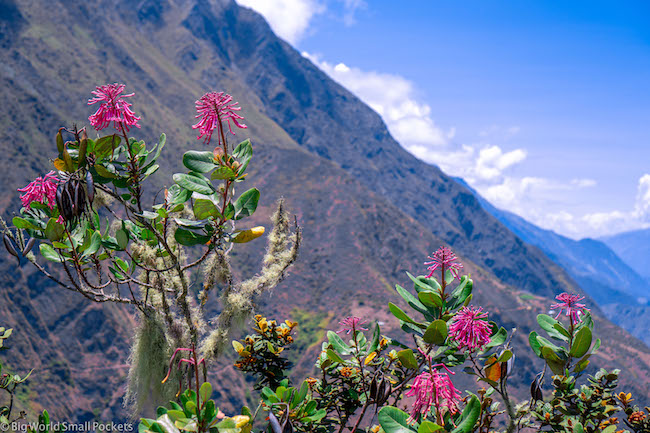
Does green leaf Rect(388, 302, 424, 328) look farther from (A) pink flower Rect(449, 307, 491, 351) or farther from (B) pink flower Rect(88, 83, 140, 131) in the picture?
(B) pink flower Rect(88, 83, 140, 131)

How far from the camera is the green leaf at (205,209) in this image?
1782 mm

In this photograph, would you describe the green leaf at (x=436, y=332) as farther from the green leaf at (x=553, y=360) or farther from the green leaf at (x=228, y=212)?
the green leaf at (x=228, y=212)

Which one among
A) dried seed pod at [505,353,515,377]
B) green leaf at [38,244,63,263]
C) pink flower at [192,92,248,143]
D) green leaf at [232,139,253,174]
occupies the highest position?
pink flower at [192,92,248,143]

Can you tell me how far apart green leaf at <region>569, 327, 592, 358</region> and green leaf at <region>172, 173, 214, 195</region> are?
169 cm

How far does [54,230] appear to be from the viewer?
1.90 metres

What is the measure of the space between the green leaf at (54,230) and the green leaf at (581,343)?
230 centimetres

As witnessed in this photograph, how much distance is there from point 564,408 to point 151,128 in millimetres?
A: 62235

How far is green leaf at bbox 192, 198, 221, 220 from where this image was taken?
178cm

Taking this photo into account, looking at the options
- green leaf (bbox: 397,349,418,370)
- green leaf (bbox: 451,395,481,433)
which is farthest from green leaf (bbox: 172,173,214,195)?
green leaf (bbox: 451,395,481,433)

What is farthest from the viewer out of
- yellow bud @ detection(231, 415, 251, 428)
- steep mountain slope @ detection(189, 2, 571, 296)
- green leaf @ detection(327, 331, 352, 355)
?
steep mountain slope @ detection(189, 2, 571, 296)

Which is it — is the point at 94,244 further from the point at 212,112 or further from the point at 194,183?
the point at 212,112

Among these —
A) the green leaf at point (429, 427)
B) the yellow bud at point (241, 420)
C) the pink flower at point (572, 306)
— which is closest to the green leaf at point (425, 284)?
the pink flower at point (572, 306)

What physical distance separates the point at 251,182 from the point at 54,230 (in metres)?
58.3

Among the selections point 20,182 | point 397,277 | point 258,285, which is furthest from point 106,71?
point 258,285
